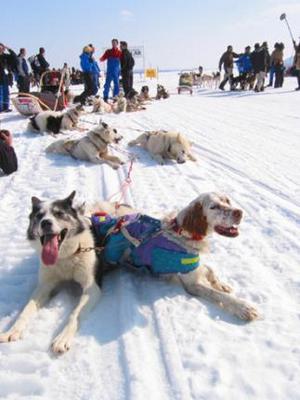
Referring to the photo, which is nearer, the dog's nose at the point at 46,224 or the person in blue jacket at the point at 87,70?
the dog's nose at the point at 46,224

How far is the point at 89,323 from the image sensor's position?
2408 millimetres

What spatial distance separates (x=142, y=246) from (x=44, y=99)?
29.3ft

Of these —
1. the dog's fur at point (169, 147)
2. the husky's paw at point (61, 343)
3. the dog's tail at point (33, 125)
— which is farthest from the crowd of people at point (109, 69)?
the husky's paw at point (61, 343)

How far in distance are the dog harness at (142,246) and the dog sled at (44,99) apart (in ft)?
25.4

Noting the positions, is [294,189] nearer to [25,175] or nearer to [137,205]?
[137,205]

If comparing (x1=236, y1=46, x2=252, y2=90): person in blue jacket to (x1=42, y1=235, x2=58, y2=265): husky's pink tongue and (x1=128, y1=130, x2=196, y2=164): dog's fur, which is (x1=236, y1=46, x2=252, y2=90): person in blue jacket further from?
(x1=42, y1=235, x2=58, y2=265): husky's pink tongue

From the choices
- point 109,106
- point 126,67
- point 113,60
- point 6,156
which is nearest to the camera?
point 6,156

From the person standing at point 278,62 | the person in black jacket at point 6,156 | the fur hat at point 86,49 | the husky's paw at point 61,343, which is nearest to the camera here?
the husky's paw at point 61,343

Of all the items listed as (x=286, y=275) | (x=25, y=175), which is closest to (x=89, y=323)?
(x=286, y=275)

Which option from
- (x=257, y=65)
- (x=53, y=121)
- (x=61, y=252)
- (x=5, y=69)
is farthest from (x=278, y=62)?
(x=61, y=252)

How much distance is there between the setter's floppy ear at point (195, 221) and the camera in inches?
103

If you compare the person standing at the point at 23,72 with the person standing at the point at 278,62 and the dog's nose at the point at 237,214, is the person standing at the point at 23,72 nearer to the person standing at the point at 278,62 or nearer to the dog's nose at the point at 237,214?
the person standing at the point at 278,62

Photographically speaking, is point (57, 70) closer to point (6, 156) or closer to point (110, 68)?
point (110, 68)

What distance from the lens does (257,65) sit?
1563 centimetres
